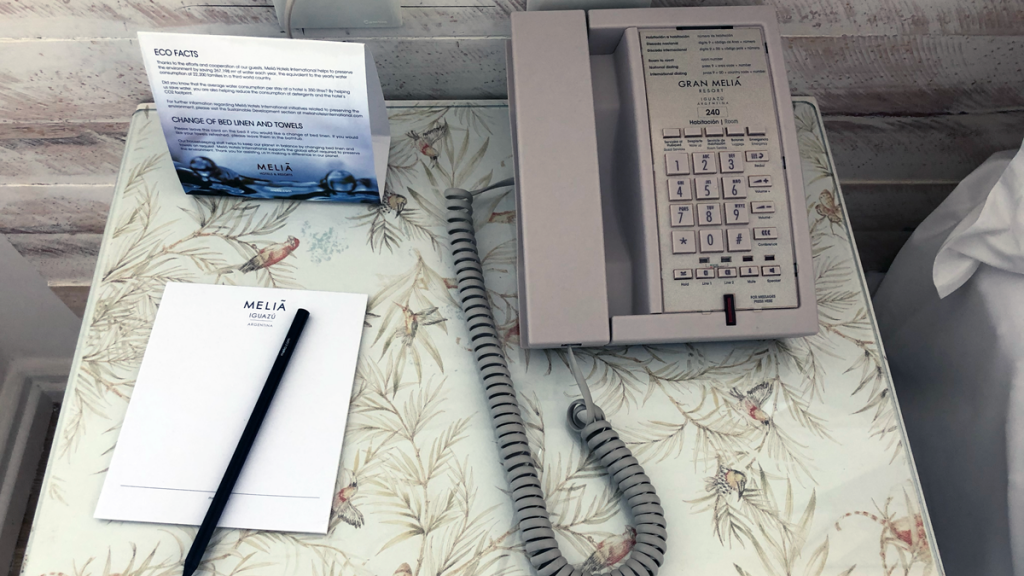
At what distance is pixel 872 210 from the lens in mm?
895

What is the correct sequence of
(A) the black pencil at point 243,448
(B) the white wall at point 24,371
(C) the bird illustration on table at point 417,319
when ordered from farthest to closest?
(B) the white wall at point 24,371, (C) the bird illustration on table at point 417,319, (A) the black pencil at point 243,448

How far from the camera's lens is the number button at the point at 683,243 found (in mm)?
480

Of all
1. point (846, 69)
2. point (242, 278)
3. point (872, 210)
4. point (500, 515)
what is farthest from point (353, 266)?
point (872, 210)

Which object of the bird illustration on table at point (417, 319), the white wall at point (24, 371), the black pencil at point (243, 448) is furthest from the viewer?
the white wall at point (24, 371)

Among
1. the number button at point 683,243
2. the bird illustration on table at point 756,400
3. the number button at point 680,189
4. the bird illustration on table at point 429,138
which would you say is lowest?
the bird illustration on table at point 756,400

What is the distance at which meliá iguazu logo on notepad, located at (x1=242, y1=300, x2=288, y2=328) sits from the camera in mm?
525

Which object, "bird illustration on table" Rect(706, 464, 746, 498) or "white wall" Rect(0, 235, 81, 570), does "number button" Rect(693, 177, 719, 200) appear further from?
"white wall" Rect(0, 235, 81, 570)

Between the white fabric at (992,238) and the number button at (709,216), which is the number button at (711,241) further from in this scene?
the white fabric at (992,238)

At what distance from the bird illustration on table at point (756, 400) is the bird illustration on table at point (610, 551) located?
0.14 metres

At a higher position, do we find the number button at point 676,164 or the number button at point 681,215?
the number button at point 676,164

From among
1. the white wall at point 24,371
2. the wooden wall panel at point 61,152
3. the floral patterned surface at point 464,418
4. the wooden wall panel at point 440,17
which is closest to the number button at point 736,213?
the floral patterned surface at point 464,418

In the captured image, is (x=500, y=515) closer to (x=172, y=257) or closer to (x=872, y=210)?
(x=172, y=257)

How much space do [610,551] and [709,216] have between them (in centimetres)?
26

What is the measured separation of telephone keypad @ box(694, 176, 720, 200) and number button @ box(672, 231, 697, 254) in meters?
0.03
